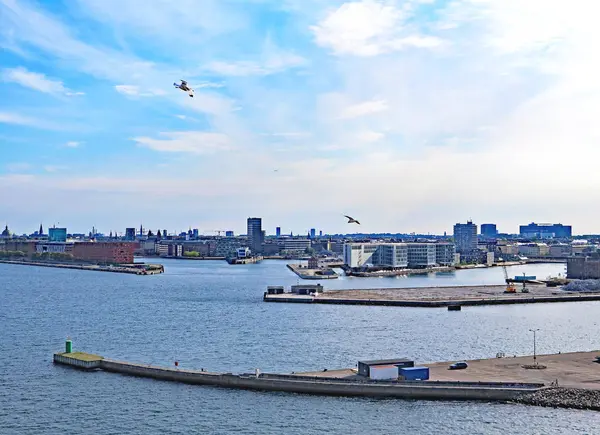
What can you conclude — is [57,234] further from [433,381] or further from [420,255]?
[433,381]

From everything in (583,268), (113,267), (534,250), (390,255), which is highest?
(534,250)

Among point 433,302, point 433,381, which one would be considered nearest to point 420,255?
point 433,302

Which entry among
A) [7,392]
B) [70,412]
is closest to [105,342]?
[7,392]

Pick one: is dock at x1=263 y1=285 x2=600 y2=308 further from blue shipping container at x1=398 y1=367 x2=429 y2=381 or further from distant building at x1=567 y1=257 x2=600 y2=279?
blue shipping container at x1=398 y1=367 x2=429 y2=381

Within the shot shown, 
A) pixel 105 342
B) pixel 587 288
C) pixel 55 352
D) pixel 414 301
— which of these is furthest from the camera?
pixel 587 288

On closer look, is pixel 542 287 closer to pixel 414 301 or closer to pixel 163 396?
pixel 414 301

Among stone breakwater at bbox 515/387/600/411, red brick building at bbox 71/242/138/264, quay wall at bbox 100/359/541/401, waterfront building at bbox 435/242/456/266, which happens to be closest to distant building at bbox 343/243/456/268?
waterfront building at bbox 435/242/456/266

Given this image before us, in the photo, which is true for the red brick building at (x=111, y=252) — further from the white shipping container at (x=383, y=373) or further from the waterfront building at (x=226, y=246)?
the white shipping container at (x=383, y=373)
